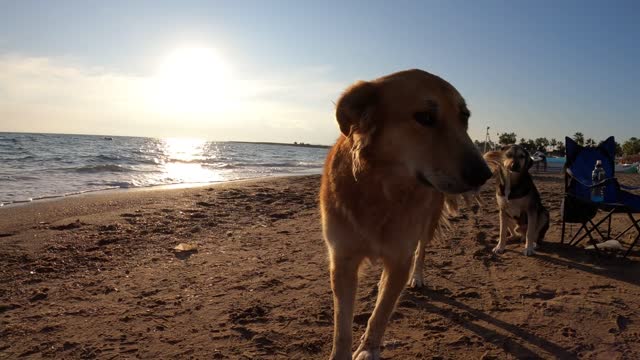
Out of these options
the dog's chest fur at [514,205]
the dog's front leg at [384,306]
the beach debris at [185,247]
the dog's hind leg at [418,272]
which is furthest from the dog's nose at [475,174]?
the beach debris at [185,247]

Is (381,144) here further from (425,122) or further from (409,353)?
(409,353)

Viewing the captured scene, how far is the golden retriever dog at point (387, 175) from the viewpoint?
2.42 m

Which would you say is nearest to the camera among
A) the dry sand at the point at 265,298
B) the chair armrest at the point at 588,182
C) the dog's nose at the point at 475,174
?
the dog's nose at the point at 475,174

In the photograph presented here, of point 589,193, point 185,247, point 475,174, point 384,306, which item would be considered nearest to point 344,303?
point 384,306

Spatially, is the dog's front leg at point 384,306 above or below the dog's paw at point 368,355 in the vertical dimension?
above

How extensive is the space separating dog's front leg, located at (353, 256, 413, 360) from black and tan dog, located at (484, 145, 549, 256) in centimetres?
348

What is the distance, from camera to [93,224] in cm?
718

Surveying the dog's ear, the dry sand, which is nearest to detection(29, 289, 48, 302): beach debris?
the dry sand

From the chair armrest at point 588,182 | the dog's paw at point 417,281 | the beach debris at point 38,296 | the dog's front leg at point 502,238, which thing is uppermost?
the chair armrest at point 588,182

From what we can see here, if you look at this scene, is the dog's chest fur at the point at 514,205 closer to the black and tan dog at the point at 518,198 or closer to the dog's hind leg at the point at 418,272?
the black and tan dog at the point at 518,198

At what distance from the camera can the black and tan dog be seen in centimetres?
604

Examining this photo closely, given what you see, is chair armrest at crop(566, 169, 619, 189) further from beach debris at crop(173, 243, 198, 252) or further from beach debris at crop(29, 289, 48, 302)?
beach debris at crop(29, 289, 48, 302)

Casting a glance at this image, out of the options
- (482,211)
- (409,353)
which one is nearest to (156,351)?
(409,353)

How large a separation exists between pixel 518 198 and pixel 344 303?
423cm
